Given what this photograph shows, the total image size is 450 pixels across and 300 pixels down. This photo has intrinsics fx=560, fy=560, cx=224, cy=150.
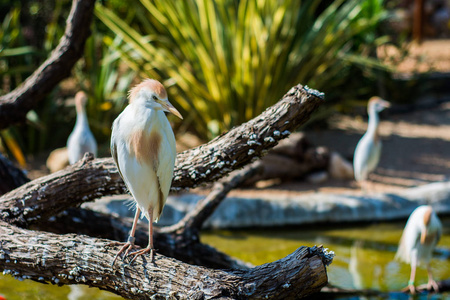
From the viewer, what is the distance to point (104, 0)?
838 centimetres

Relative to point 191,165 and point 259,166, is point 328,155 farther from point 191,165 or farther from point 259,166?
point 191,165

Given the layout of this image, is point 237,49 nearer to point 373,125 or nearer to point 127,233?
point 373,125

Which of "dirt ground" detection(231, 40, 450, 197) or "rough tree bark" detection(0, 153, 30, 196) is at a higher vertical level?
"dirt ground" detection(231, 40, 450, 197)

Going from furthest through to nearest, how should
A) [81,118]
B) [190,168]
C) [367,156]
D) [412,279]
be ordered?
[367,156]
[81,118]
[412,279]
[190,168]

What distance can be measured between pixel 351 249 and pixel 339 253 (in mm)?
185

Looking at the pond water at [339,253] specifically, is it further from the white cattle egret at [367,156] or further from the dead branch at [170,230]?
the dead branch at [170,230]

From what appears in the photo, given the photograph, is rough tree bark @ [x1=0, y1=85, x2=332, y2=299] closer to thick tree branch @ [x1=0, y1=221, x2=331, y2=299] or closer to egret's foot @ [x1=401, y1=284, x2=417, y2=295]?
thick tree branch @ [x1=0, y1=221, x2=331, y2=299]

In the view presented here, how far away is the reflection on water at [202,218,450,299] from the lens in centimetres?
440

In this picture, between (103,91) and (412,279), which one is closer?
(412,279)

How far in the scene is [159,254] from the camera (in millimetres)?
2258

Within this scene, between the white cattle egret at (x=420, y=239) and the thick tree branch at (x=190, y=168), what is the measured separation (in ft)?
7.83

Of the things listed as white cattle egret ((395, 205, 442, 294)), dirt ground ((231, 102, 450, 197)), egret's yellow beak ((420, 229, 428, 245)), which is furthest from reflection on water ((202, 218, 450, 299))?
dirt ground ((231, 102, 450, 197))

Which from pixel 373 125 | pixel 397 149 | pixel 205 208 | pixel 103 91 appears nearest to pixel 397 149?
pixel 397 149

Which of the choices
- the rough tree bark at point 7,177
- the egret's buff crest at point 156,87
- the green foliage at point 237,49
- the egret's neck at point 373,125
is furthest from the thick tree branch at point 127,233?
the egret's neck at point 373,125
